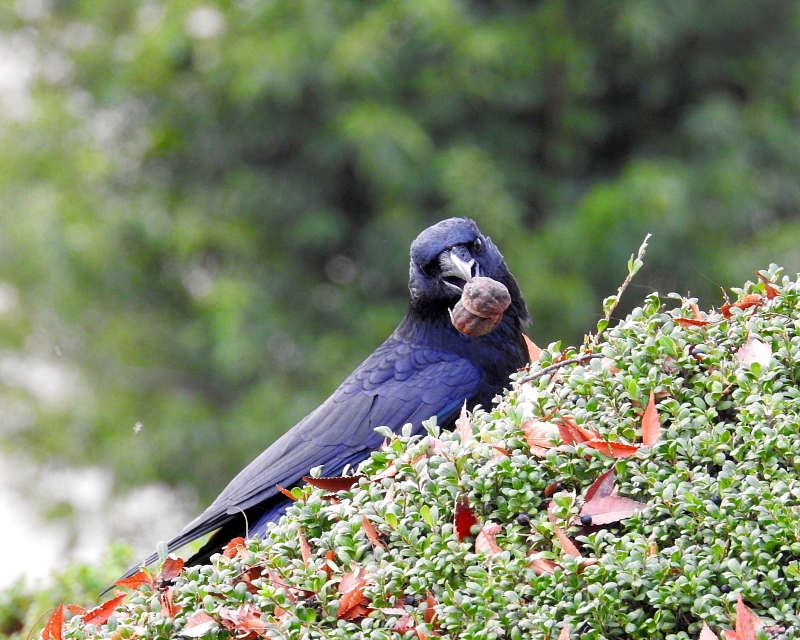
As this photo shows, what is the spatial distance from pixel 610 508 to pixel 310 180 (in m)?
8.10

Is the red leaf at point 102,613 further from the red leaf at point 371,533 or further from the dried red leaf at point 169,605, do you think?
the red leaf at point 371,533

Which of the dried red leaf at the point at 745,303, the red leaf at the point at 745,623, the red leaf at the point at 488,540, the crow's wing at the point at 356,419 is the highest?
the crow's wing at the point at 356,419

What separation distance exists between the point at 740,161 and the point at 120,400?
6822 mm

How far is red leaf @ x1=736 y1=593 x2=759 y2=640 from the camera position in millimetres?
1806

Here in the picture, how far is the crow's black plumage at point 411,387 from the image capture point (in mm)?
3928

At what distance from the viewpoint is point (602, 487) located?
6.82ft

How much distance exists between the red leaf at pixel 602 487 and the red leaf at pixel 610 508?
1 cm

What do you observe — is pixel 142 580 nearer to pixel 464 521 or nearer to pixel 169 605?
pixel 169 605

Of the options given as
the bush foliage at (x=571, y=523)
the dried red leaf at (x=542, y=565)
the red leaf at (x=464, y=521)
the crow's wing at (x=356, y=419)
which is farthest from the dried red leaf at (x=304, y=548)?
the crow's wing at (x=356, y=419)

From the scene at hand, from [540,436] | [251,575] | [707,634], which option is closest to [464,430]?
[540,436]

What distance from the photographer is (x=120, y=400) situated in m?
10.4

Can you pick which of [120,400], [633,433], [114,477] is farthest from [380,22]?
[633,433]

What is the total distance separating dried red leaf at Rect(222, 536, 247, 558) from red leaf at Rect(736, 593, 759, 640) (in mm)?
1140

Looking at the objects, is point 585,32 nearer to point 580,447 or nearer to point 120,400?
point 120,400
